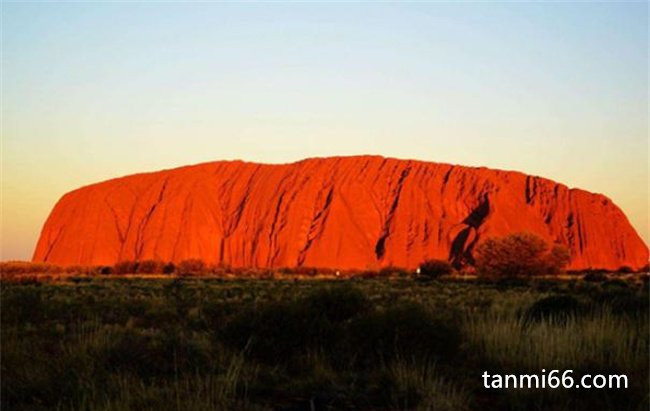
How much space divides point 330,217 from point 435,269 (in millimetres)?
26966

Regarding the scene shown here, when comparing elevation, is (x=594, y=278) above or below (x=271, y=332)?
below

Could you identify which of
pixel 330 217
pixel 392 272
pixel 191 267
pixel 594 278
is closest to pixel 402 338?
pixel 594 278

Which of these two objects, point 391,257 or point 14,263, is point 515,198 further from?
point 14,263

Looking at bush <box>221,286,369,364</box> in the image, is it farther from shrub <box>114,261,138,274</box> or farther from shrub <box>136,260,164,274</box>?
shrub <box>114,261,138,274</box>

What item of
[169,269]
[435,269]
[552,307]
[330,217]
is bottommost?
[169,269]

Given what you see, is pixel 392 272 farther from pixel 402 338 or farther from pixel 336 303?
pixel 402 338

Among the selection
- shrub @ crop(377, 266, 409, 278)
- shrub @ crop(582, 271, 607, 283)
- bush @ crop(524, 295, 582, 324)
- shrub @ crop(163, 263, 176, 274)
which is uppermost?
bush @ crop(524, 295, 582, 324)

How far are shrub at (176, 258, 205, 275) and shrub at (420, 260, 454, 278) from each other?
1010 inches

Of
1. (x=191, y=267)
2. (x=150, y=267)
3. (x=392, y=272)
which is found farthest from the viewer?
(x=191, y=267)

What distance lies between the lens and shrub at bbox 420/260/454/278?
69700 millimetres

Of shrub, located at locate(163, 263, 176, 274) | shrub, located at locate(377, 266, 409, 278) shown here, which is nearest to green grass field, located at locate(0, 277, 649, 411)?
shrub, located at locate(377, 266, 409, 278)

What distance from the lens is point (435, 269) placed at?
6981 centimetres

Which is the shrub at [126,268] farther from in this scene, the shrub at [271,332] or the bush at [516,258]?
the shrub at [271,332]

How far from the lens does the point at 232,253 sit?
97438mm
